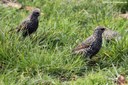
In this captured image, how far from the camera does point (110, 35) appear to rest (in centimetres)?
787

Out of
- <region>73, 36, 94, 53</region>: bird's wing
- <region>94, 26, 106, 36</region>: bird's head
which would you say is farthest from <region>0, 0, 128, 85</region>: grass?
<region>94, 26, 106, 36</region>: bird's head

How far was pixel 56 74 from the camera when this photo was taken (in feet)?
22.4

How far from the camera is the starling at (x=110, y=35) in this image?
7777 millimetres

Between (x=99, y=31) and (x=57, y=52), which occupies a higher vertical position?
(x=99, y=31)

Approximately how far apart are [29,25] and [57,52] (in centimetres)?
97

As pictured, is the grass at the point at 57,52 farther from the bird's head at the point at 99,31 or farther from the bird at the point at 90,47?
the bird's head at the point at 99,31

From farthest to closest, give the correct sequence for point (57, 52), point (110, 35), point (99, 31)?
point (110, 35), point (99, 31), point (57, 52)

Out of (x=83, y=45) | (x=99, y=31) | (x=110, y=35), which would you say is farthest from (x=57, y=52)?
(x=110, y=35)

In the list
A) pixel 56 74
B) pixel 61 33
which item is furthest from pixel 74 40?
pixel 56 74

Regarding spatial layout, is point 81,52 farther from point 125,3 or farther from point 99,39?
point 125,3

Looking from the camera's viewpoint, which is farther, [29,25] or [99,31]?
[29,25]

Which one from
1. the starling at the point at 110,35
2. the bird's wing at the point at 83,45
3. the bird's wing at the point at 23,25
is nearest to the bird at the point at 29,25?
the bird's wing at the point at 23,25

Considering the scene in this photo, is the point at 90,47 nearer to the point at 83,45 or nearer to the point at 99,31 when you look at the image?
the point at 83,45

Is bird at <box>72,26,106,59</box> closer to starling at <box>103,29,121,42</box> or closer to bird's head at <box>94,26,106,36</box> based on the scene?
bird's head at <box>94,26,106,36</box>
